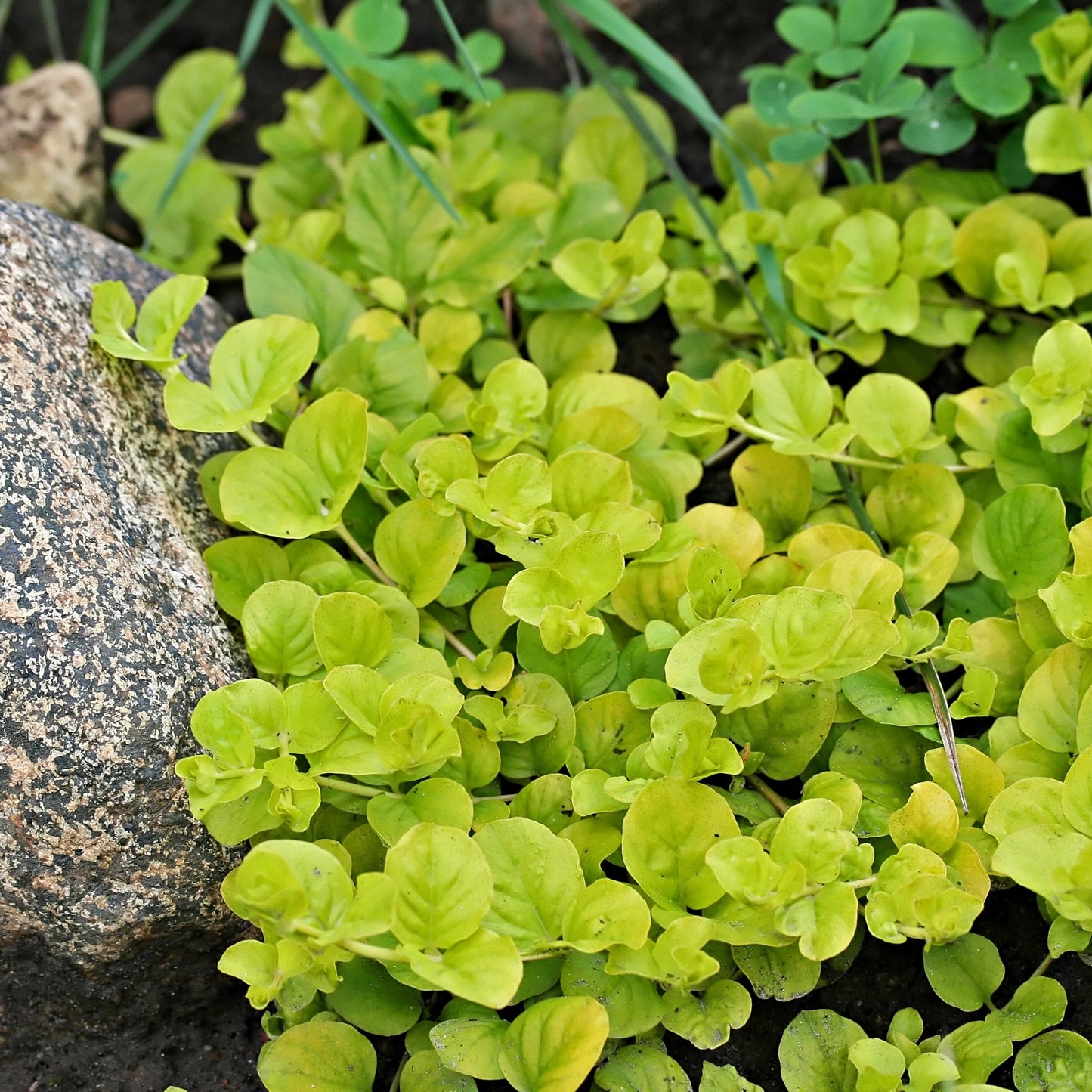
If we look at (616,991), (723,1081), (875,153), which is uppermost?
(875,153)

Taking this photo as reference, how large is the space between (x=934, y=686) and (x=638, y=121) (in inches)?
47.1

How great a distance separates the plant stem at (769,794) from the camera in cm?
158

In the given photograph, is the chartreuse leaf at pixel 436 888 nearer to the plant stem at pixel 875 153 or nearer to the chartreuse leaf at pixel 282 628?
the chartreuse leaf at pixel 282 628

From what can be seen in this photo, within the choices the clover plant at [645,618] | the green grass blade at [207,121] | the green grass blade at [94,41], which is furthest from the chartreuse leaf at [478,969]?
the green grass blade at [94,41]

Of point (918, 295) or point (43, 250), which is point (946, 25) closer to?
point (918, 295)

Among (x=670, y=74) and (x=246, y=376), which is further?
(x=670, y=74)

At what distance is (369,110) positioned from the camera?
6.63 feet

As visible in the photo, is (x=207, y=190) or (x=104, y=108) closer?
(x=207, y=190)

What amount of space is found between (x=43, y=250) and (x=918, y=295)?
143 centimetres

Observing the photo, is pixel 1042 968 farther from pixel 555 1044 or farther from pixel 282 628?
pixel 282 628

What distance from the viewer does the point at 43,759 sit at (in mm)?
1421

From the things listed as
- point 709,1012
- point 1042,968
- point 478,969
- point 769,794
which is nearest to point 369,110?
point 769,794

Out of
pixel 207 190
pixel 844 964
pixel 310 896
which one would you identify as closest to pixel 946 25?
pixel 207 190

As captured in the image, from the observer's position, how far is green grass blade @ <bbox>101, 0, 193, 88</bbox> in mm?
2695
